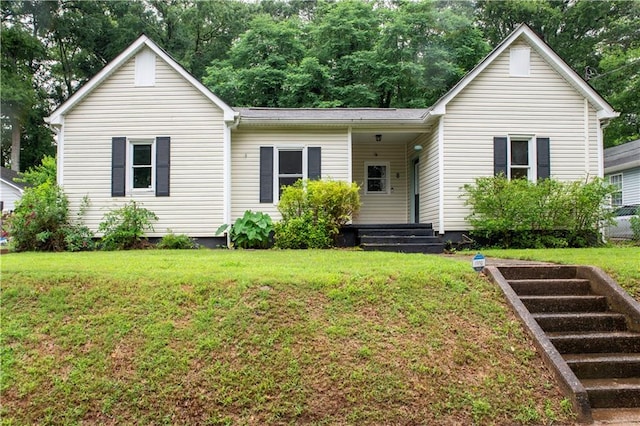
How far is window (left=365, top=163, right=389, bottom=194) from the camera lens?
47.6 ft

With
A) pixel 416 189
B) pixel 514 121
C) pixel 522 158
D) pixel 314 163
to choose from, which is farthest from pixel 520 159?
pixel 314 163

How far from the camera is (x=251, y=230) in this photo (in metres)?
11.0

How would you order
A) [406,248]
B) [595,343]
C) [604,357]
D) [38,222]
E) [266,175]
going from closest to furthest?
[604,357] → [595,343] → [406,248] → [38,222] → [266,175]

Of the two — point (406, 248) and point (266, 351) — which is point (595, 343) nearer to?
point (266, 351)

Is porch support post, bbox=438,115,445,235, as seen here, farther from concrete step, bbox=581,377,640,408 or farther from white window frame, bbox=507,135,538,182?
concrete step, bbox=581,377,640,408

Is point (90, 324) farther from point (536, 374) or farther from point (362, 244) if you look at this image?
point (362, 244)

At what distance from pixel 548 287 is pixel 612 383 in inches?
68.0

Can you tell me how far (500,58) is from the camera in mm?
12125

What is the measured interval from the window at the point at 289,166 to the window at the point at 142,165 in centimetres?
334

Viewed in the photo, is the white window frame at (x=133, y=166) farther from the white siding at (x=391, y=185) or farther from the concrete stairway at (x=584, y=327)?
the concrete stairway at (x=584, y=327)

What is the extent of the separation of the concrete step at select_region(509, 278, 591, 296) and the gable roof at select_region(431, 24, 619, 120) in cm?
671

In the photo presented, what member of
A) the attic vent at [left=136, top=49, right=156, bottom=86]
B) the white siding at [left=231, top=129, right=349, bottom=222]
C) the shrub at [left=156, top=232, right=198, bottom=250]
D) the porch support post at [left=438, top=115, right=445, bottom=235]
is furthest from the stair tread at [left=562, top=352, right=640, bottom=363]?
the attic vent at [left=136, top=49, right=156, bottom=86]

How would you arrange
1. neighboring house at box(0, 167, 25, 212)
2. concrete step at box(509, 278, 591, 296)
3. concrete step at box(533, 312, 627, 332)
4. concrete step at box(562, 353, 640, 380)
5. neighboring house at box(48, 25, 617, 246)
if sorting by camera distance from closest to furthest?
concrete step at box(562, 353, 640, 380)
concrete step at box(533, 312, 627, 332)
concrete step at box(509, 278, 591, 296)
neighboring house at box(48, 25, 617, 246)
neighboring house at box(0, 167, 25, 212)

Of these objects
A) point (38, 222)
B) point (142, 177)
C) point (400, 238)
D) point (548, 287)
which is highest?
point (142, 177)
